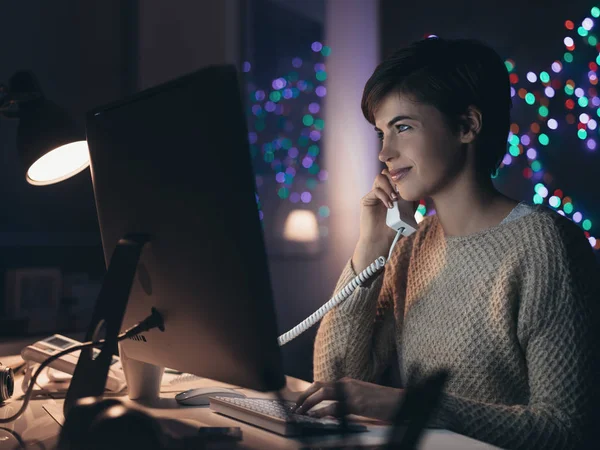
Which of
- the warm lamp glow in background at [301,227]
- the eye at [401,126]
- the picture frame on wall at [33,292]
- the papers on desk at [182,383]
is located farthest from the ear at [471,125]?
the warm lamp glow in background at [301,227]

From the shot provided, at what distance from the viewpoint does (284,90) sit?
3.23 meters

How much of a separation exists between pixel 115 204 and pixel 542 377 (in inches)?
31.5

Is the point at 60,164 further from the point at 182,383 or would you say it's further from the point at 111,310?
the point at 111,310

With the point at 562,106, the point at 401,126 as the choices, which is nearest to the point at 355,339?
the point at 401,126

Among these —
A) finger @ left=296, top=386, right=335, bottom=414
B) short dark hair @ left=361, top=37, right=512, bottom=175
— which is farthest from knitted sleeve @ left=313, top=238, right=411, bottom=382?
finger @ left=296, top=386, right=335, bottom=414

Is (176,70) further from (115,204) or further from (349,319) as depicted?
(115,204)

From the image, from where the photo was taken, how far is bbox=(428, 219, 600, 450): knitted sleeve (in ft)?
3.28

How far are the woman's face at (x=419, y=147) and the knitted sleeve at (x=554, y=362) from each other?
27 cm

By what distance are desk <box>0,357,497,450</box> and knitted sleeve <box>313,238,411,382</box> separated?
32 centimetres

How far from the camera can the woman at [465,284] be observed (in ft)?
3.45

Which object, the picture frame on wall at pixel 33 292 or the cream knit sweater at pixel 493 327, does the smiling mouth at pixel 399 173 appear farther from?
the picture frame on wall at pixel 33 292

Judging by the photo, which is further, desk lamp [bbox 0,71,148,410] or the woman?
the woman

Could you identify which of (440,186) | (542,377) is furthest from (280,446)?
(440,186)

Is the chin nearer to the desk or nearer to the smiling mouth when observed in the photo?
the smiling mouth
